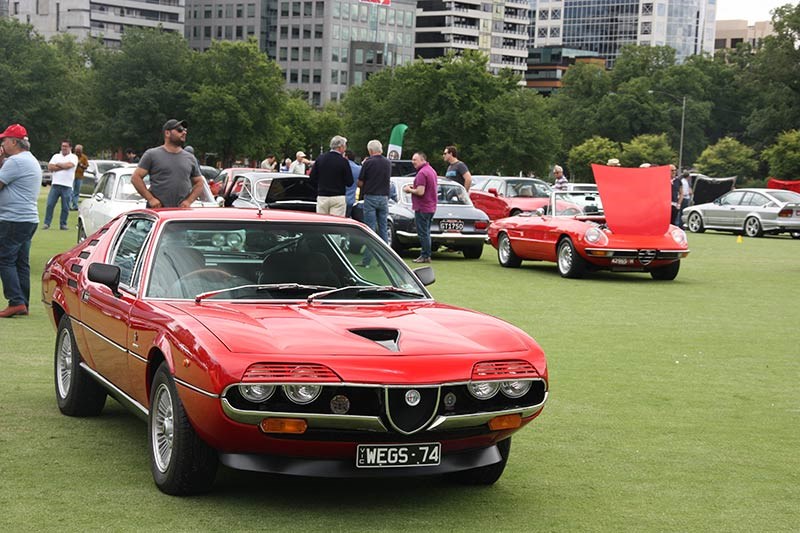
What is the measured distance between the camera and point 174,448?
225 inches

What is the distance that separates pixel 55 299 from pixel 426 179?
46.7ft

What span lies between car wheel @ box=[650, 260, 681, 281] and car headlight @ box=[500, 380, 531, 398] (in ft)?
50.1

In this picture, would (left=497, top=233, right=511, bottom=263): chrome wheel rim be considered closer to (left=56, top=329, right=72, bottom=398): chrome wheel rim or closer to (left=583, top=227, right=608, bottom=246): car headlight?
(left=583, top=227, right=608, bottom=246): car headlight

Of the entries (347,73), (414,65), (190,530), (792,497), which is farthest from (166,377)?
(347,73)

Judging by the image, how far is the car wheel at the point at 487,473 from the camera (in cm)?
620

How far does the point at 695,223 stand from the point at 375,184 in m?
22.6

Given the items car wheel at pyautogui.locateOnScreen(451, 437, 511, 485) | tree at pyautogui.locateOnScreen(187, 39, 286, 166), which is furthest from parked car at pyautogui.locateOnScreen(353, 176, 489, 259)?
tree at pyautogui.locateOnScreen(187, 39, 286, 166)

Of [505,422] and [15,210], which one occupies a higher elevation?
[15,210]

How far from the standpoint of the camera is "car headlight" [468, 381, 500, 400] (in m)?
5.68

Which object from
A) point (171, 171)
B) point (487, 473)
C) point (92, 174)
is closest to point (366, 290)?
point (487, 473)

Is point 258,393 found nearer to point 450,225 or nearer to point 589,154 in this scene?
point 450,225

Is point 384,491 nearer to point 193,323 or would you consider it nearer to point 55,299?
point 193,323

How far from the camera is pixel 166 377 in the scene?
590 cm

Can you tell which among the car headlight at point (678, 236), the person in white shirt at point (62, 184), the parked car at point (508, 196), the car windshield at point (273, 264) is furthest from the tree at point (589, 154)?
the car windshield at point (273, 264)
